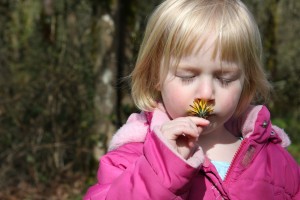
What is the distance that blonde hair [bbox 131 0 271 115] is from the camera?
1.99 metres

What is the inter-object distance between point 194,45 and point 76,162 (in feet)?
14.6

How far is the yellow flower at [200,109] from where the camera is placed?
1.93 m

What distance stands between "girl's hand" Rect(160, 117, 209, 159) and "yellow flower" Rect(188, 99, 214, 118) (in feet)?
0.12

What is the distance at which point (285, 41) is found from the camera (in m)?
8.91

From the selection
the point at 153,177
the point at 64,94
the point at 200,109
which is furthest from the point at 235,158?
the point at 64,94

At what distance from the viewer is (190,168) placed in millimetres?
1821

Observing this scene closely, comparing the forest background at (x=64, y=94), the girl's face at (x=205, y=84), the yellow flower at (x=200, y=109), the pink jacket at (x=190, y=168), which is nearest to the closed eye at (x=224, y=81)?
the girl's face at (x=205, y=84)

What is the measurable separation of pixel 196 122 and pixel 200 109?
0.06 m

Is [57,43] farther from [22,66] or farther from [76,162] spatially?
[76,162]

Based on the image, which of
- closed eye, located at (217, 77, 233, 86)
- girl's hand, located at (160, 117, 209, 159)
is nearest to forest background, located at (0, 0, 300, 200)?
closed eye, located at (217, 77, 233, 86)

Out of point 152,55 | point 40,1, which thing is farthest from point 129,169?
point 40,1

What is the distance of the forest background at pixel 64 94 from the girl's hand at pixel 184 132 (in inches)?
154

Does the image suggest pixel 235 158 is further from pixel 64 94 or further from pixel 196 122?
pixel 64 94

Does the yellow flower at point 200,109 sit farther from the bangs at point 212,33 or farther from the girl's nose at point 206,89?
the bangs at point 212,33
